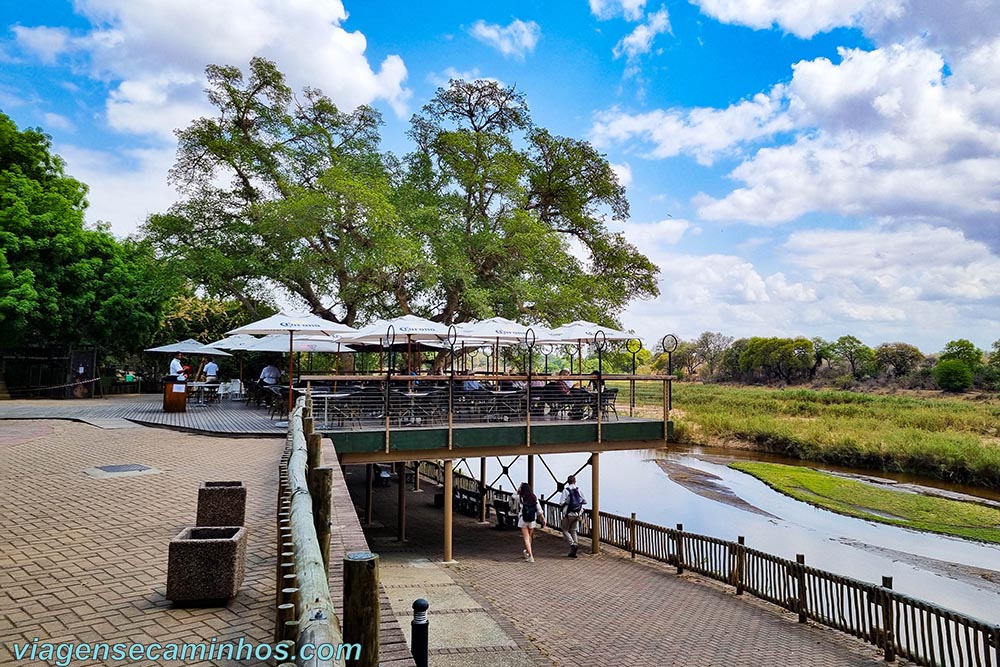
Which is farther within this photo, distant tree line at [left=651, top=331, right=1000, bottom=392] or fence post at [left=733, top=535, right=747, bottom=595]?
distant tree line at [left=651, top=331, right=1000, bottom=392]

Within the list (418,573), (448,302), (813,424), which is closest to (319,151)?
(448,302)

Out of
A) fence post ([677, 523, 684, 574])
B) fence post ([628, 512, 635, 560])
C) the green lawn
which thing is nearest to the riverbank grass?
the green lawn

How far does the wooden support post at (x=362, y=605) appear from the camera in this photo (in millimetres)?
2357

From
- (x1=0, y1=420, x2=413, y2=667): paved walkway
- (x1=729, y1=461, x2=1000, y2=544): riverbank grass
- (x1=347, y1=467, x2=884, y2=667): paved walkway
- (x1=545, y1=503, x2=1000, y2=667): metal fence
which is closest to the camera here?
A: (x1=0, y1=420, x2=413, y2=667): paved walkway

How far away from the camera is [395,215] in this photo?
2192cm

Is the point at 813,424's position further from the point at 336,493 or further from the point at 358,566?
the point at 358,566

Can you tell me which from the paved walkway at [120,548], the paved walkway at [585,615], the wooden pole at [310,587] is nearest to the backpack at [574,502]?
the paved walkway at [585,615]

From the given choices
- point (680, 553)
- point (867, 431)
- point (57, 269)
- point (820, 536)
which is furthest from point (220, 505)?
point (867, 431)

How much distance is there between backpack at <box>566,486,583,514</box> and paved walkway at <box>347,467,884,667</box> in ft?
3.84

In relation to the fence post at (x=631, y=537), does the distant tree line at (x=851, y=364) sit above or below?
above

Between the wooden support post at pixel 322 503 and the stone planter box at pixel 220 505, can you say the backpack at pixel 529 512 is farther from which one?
the wooden support post at pixel 322 503

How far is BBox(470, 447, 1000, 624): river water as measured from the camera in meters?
16.0

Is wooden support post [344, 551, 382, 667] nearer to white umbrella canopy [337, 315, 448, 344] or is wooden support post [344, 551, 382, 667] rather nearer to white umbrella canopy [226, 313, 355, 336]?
white umbrella canopy [226, 313, 355, 336]

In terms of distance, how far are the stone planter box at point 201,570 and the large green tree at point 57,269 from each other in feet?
68.5
